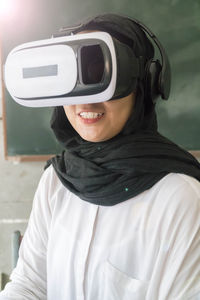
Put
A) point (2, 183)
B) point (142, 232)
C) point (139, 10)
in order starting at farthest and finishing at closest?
point (2, 183), point (139, 10), point (142, 232)

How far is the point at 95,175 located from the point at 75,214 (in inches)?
4.6

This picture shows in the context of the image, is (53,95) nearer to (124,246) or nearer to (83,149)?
(83,149)

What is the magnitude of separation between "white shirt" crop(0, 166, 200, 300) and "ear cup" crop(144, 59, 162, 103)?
0.54ft

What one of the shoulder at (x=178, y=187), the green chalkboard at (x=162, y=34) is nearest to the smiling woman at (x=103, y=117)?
the shoulder at (x=178, y=187)

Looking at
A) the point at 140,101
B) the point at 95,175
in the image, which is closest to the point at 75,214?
the point at 95,175

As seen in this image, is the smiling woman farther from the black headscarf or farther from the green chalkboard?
the green chalkboard

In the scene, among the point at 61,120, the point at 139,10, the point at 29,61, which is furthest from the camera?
the point at 139,10

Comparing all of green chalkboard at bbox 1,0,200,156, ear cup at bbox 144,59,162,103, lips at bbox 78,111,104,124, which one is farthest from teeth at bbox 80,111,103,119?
green chalkboard at bbox 1,0,200,156

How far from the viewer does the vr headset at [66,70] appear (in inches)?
15.9

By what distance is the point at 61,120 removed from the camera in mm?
659

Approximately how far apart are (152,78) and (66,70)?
0.20 m

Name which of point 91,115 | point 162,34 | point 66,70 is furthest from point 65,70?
point 162,34

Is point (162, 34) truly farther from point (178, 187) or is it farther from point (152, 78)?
point (178, 187)

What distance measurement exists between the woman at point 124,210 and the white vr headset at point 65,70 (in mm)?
79
